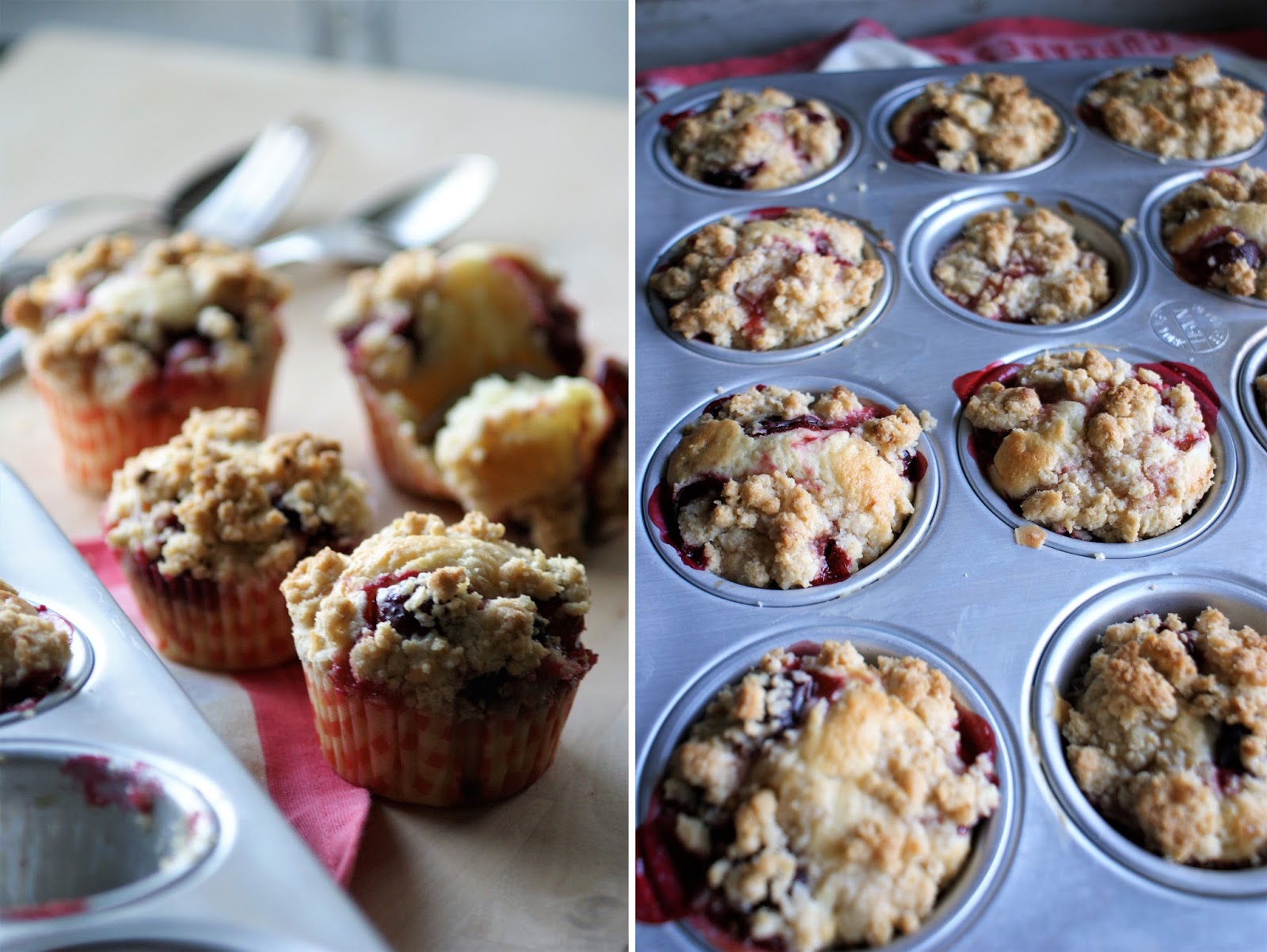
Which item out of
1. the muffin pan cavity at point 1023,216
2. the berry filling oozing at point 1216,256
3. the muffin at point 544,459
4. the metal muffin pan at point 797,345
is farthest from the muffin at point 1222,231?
the muffin at point 544,459

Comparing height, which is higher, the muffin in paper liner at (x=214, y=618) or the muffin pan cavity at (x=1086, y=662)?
the muffin pan cavity at (x=1086, y=662)

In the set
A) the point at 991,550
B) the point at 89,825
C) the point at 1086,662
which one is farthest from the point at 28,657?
the point at 1086,662

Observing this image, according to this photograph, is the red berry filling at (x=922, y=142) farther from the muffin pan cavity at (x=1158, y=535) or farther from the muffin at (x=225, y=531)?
the muffin at (x=225, y=531)

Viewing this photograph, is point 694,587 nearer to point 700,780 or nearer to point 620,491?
point 700,780

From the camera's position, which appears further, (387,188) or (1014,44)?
(387,188)

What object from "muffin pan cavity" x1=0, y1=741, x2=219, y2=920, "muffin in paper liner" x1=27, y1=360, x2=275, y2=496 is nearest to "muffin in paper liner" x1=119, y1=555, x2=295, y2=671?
"muffin in paper liner" x1=27, y1=360, x2=275, y2=496

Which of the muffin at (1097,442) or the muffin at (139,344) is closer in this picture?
the muffin at (1097,442)

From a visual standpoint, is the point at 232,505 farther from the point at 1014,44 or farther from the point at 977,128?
the point at 1014,44

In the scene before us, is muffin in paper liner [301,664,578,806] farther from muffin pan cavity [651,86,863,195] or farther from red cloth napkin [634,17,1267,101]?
red cloth napkin [634,17,1267,101]
